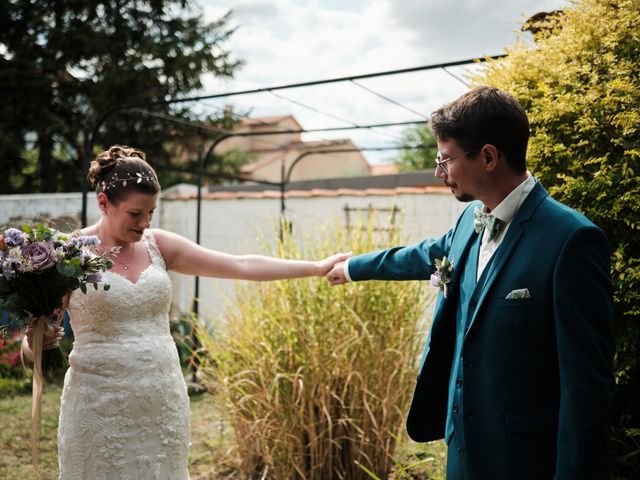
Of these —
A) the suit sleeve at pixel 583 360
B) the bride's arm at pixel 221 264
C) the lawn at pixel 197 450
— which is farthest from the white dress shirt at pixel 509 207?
the lawn at pixel 197 450

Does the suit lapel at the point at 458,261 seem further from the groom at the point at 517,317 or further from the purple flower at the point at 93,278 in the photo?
the purple flower at the point at 93,278

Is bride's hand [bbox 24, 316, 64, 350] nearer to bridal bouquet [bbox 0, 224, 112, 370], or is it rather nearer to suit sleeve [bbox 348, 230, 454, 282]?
bridal bouquet [bbox 0, 224, 112, 370]

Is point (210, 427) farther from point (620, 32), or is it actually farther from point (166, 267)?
point (620, 32)

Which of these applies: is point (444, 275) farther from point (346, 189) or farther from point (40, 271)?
point (346, 189)

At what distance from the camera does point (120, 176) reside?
277 centimetres

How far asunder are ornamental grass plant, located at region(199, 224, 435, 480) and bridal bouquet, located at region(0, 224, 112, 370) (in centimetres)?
176

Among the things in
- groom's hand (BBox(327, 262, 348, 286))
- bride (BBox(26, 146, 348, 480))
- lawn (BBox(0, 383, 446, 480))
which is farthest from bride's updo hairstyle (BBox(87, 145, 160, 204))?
lawn (BBox(0, 383, 446, 480))

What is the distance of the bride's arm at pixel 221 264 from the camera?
3104 millimetres

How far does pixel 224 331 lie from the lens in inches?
189

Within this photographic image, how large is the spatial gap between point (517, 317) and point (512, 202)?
374 millimetres

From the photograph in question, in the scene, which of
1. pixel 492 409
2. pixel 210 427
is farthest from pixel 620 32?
pixel 210 427

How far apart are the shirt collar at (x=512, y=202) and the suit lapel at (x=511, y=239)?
0.02 metres

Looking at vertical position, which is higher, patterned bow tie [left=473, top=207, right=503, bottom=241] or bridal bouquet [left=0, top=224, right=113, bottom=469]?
patterned bow tie [left=473, top=207, right=503, bottom=241]

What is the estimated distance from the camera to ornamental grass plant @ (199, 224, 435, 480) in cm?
405
